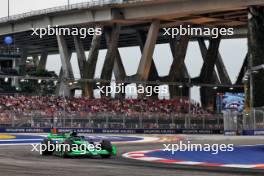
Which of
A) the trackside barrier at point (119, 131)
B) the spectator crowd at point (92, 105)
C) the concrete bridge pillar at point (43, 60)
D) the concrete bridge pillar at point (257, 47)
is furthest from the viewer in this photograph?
the concrete bridge pillar at point (43, 60)

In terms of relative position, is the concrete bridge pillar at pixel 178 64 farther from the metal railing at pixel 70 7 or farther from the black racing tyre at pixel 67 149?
the black racing tyre at pixel 67 149

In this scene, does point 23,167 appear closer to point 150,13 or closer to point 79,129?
point 79,129

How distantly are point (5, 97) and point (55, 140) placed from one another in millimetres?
41383

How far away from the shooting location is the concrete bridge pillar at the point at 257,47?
57594 mm

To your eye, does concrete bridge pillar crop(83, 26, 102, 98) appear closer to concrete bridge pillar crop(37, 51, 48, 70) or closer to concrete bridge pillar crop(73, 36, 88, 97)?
concrete bridge pillar crop(73, 36, 88, 97)

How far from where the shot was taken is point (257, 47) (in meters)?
59.1

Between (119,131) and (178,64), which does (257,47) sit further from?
(178,64)

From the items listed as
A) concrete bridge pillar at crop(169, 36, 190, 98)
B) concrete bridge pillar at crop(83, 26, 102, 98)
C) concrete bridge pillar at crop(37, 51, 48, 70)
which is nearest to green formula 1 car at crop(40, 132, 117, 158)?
concrete bridge pillar at crop(83, 26, 102, 98)

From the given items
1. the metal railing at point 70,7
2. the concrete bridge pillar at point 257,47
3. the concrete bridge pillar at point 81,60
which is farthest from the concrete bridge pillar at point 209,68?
the concrete bridge pillar at point 257,47

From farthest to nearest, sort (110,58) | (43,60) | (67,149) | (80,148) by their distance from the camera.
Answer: (43,60), (110,58), (80,148), (67,149)

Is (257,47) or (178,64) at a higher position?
(178,64)

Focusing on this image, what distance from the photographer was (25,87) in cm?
9950

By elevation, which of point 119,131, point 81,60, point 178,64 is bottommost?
point 119,131

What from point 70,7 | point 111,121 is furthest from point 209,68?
point 111,121
